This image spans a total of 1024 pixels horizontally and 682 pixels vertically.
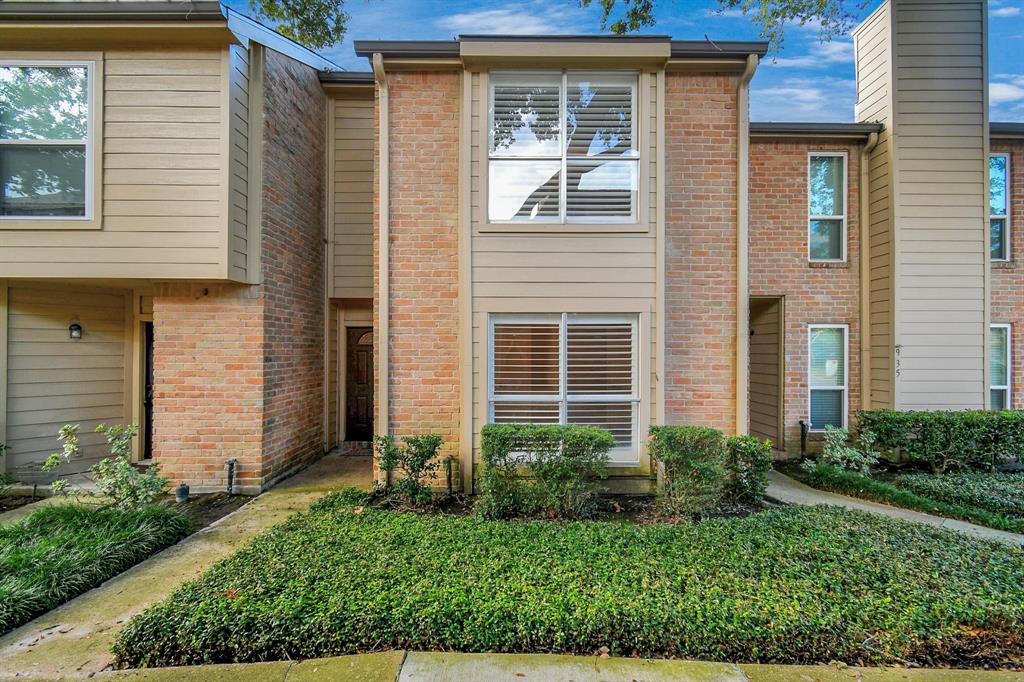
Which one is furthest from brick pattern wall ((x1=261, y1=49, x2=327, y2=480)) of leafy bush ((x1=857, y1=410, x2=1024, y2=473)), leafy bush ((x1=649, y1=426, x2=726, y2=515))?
leafy bush ((x1=857, y1=410, x2=1024, y2=473))

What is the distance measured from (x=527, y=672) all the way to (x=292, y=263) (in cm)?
586

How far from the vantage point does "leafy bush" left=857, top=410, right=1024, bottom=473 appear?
5949mm

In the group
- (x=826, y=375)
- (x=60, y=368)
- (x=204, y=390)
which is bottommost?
(x=204, y=390)

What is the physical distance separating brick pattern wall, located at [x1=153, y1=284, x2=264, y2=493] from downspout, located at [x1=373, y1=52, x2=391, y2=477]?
5.15 ft

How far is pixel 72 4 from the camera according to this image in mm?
4703

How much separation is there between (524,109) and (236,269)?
3.99 m

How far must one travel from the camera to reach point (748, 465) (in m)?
4.96

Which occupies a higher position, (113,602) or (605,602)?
(605,602)

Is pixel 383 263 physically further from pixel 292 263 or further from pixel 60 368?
pixel 60 368

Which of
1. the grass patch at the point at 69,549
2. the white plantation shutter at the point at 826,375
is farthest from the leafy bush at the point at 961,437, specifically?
→ the grass patch at the point at 69,549

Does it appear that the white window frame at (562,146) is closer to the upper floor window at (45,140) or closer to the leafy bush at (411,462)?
the leafy bush at (411,462)

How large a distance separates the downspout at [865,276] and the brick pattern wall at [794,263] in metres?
0.07

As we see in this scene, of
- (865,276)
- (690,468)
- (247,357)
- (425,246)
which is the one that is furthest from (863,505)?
(247,357)

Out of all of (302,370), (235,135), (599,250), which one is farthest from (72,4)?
(599,250)
